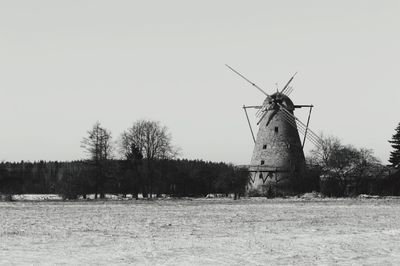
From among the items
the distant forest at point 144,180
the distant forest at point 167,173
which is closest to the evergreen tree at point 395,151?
the distant forest at point 167,173

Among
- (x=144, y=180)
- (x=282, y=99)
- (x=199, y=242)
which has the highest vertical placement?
(x=282, y=99)

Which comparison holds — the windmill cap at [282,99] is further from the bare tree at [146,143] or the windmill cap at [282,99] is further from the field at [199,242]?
the field at [199,242]

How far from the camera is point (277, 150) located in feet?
258

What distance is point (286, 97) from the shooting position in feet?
268

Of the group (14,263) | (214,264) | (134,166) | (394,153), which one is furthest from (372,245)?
(394,153)

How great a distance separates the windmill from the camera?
251 feet

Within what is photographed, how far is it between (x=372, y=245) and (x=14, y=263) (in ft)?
35.7

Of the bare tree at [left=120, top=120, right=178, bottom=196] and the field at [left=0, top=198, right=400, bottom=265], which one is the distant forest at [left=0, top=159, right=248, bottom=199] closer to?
the bare tree at [left=120, top=120, right=178, bottom=196]

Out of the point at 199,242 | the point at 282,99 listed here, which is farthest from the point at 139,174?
the point at 199,242

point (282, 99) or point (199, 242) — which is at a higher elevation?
point (282, 99)

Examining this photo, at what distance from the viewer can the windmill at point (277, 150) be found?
76.4 m

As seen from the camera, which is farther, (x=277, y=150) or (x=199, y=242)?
(x=277, y=150)

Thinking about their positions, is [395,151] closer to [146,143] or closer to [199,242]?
[146,143]

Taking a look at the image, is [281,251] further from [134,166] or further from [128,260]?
[134,166]
